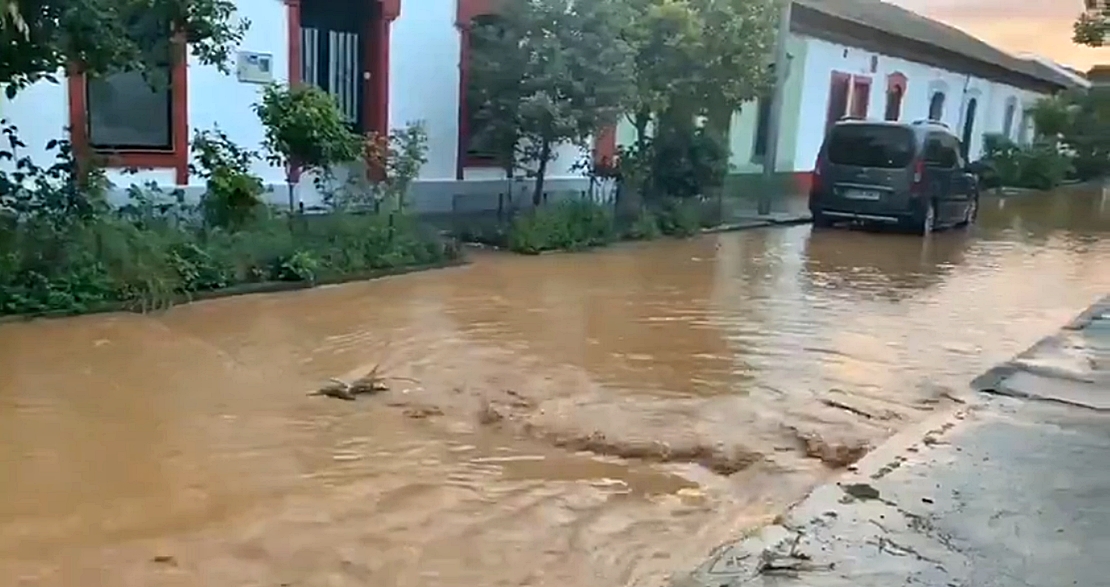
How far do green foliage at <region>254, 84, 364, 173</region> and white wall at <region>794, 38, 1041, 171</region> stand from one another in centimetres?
1635

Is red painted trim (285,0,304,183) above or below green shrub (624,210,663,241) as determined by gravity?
above

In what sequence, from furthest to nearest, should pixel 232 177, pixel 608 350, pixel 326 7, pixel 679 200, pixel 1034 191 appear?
pixel 1034 191 < pixel 679 200 < pixel 326 7 < pixel 232 177 < pixel 608 350

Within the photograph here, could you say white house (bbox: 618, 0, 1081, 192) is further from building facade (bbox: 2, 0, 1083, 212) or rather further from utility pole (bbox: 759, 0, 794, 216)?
utility pole (bbox: 759, 0, 794, 216)

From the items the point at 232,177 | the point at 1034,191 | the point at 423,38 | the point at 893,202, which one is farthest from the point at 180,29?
the point at 1034,191

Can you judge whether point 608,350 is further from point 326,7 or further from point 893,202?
point 893,202

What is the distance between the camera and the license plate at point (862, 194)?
19047 mm

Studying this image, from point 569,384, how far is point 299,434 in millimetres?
2149

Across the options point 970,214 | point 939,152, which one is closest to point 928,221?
point 939,152

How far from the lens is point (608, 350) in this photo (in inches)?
368

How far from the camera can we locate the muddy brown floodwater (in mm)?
5152

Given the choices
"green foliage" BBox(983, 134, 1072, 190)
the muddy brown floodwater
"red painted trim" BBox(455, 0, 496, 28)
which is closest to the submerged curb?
the muddy brown floodwater

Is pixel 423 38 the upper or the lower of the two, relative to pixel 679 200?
upper

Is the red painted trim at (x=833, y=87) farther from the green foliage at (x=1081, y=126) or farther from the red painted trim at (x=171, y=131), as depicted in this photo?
the red painted trim at (x=171, y=131)

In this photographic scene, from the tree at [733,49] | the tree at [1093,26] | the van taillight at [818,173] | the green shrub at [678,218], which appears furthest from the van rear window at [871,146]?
the tree at [1093,26]
